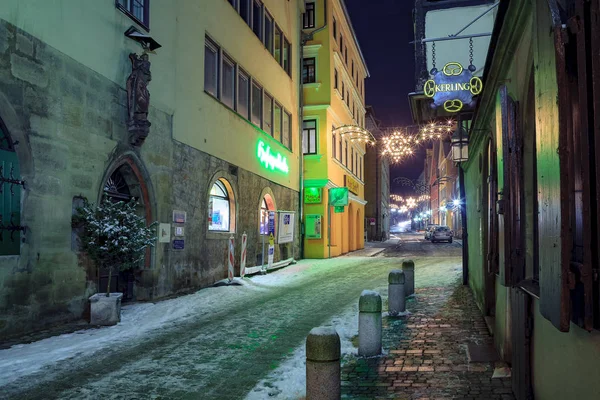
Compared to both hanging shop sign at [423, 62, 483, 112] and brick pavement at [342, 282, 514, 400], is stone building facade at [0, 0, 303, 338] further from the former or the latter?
hanging shop sign at [423, 62, 483, 112]

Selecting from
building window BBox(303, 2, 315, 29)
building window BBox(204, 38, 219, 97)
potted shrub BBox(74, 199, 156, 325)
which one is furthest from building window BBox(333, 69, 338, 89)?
potted shrub BBox(74, 199, 156, 325)

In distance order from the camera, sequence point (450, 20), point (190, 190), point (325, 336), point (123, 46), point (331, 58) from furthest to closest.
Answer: point (331, 58), point (450, 20), point (190, 190), point (123, 46), point (325, 336)

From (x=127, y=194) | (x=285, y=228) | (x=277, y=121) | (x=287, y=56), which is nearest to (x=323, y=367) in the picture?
(x=127, y=194)

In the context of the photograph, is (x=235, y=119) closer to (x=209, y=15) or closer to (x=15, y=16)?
(x=209, y=15)

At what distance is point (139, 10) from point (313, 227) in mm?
16480

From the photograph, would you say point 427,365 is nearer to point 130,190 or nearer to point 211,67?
point 130,190

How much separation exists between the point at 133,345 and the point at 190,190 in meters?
6.67

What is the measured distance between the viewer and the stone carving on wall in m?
10.6

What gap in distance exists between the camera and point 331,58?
2739 centimetres

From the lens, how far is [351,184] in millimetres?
34438

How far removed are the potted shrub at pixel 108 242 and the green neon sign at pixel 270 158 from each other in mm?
10326

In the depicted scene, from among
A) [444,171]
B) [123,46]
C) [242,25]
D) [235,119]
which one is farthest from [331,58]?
[444,171]

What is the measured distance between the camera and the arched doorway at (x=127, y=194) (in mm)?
10743

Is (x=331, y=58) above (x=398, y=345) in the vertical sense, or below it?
above
